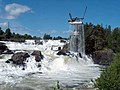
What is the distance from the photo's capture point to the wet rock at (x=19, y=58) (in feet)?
125

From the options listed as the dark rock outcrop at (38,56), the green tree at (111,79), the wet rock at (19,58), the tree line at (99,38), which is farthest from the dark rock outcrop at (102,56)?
the green tree at (111,79)

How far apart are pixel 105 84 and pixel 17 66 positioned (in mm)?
24679

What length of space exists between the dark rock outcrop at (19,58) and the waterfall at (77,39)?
671 inches

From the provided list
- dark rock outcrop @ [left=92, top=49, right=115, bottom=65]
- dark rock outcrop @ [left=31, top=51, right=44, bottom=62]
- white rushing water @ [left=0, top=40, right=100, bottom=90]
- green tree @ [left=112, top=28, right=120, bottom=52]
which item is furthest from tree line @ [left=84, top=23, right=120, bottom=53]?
dark rock outcrop @ [left=31, top=51, right=44, bottom=62]

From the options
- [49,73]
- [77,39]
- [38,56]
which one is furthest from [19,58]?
[77,39]

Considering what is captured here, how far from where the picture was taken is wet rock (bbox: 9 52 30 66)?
125ft

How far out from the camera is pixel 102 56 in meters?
52.2

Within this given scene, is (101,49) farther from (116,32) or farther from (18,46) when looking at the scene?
(18,46)

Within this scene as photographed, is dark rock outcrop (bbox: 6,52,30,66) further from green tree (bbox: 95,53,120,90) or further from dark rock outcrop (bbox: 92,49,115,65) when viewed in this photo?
green tree (bbox: 95,53,120,90)

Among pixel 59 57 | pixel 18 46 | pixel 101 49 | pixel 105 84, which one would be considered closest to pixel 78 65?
pixel 59 57

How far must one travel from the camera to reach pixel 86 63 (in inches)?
1801

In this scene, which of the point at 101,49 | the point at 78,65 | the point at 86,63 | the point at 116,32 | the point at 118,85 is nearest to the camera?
the point at 118,85

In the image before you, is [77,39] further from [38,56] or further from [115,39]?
[38,56]

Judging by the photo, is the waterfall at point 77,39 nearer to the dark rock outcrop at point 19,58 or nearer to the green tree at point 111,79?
the dark rock outcrop at point 19,58
